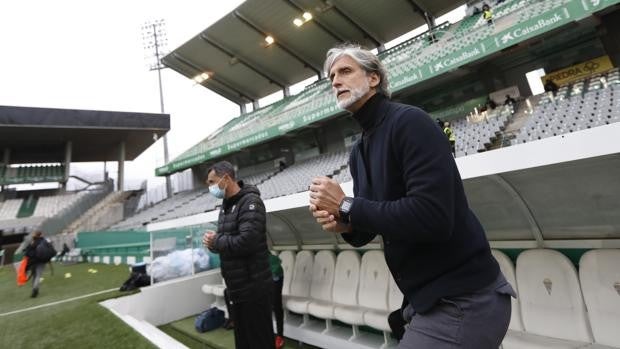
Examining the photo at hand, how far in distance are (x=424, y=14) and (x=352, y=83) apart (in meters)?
17.2

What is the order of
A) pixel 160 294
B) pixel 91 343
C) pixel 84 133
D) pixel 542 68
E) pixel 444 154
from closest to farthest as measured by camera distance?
pixel 444 154 → pixel 91 343 → pixel 160 294 → pixel 542 68 → pixel 84 133

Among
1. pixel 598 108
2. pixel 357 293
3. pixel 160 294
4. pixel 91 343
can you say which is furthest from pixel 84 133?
pixel 598 108

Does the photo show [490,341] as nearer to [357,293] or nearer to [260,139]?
[357,293]

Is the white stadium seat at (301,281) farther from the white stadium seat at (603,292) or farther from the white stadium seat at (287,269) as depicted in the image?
the white stadium seat at (603,292)

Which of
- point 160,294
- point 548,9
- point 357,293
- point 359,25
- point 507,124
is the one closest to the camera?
point 357,293

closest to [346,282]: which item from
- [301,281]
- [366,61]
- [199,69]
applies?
[301,281]

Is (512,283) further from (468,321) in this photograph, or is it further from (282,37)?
(282,37)

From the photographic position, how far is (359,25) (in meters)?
16.5

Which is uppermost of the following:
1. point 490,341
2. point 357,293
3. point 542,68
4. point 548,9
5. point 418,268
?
point 548,9

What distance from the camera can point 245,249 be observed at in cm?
280

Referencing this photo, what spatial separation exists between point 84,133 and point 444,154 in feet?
95.7

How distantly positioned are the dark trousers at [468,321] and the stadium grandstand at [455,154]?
152 centimetres

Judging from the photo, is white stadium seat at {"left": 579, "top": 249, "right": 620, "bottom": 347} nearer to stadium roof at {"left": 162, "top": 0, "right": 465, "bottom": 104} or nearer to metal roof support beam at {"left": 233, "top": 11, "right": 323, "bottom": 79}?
stadium roof at {"left": 162, "top": 0, "right": 465, "bottom": 104}

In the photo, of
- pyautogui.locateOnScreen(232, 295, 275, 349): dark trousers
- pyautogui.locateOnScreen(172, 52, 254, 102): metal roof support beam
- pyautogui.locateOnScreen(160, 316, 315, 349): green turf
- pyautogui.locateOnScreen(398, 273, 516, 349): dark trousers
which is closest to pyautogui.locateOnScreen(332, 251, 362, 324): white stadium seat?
pyautogui.locateOnScreen(160, 316, 315, 349): green turf
